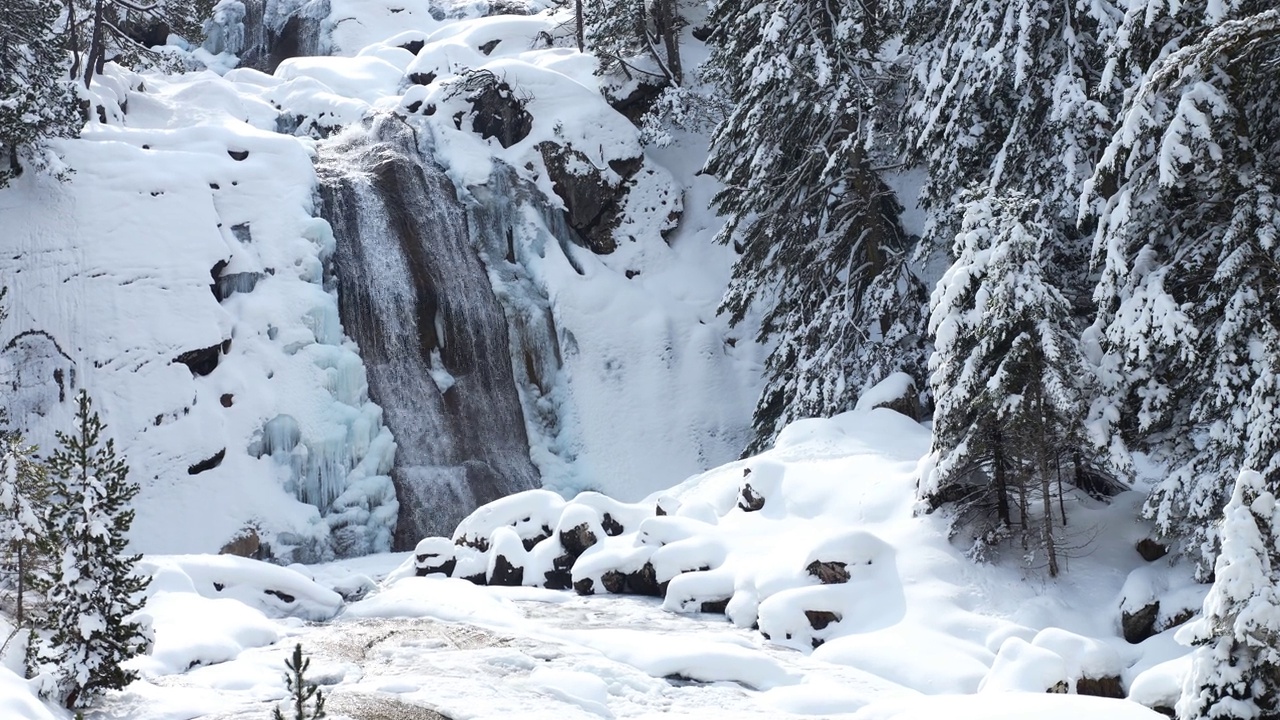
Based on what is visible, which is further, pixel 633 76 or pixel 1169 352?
pixel 633 76

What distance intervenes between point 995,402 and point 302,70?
23.6m

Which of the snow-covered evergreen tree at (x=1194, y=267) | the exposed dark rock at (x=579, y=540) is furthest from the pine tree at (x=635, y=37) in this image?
the snow-covered evergreen tree at (x=1194, y=267)

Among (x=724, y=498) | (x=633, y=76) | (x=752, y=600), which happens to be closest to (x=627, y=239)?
(x=633, y=76)

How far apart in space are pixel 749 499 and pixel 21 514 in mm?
9801

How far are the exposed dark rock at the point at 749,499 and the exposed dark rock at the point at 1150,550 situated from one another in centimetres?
522

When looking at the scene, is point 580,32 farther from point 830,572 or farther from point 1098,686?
point 1098,686

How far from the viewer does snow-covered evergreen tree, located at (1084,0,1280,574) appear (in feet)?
38.2

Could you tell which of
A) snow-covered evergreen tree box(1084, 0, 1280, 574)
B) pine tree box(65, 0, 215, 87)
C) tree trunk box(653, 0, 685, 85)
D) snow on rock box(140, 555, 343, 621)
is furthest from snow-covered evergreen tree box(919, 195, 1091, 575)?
pine tree box(65, 0, 215, 87)

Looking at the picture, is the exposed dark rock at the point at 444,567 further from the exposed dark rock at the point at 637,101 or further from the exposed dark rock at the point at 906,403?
the exposed dark rock at the point at 637,101

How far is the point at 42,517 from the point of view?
1018 centimetres

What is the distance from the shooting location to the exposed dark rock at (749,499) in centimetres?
1611

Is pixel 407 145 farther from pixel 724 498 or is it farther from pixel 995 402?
pixel 995 402

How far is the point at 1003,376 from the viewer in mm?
13133

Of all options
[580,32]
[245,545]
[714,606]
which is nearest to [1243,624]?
[714,606]
